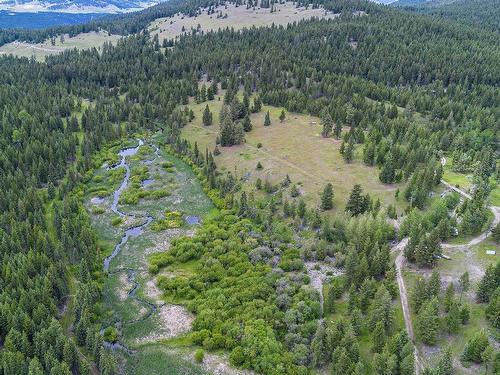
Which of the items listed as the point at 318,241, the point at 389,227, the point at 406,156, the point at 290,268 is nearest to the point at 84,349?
the point at 290,268

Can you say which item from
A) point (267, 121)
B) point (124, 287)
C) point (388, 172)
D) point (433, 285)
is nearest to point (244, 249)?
point (124, 287)

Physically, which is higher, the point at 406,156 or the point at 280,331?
the point at 406,156

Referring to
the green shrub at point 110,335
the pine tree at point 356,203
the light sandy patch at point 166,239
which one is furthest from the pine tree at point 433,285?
the light sandy patch at point 166,239

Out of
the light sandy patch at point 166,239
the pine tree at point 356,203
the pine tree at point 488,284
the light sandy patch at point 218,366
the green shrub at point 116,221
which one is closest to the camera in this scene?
the light sandy patch at point 218,366

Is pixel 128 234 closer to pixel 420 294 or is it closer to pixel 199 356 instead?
pixel 199 356

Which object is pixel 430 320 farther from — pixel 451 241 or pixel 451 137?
pixel 451 137

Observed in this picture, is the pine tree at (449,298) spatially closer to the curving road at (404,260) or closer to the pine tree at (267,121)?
the curving road at (404,260)

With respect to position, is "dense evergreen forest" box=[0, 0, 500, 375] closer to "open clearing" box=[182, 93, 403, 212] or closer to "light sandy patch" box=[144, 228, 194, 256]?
"light sandy patch" box=[144, 228, 194, 256]

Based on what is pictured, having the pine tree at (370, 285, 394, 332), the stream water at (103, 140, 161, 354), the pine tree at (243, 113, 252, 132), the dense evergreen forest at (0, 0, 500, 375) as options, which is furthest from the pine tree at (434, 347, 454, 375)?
the pine tree at (243, 113, 252, 132)
